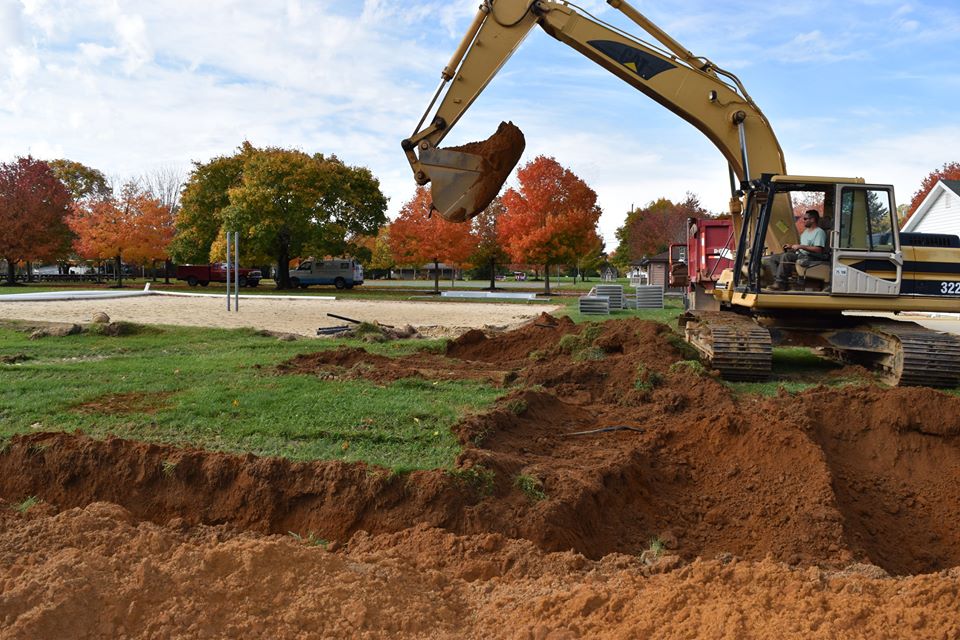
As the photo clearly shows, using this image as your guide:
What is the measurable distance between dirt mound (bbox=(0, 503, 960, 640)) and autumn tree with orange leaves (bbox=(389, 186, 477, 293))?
→ 121 feet

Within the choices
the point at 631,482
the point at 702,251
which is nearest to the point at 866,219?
the point at 631,482

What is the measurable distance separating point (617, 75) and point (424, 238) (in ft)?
101

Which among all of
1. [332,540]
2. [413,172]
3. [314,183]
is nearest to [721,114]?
[413,172]

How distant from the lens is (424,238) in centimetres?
4088

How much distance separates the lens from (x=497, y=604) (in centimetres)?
330

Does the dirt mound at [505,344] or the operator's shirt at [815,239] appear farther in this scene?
the dirt mound at [505,344]

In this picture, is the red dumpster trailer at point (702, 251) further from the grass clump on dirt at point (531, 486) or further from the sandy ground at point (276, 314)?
the grass clump on dirt at point (531, 486)

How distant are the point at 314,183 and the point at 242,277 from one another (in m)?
12.2

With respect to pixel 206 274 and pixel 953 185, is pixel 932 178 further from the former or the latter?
pixel 206 274

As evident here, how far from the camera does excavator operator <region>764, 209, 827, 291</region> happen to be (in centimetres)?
936

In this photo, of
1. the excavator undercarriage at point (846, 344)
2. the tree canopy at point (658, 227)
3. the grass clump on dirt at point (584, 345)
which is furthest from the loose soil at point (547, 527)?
the tree canopy at point (658, 227)

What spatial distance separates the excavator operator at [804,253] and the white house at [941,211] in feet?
57.3

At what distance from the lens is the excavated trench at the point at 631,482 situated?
4.78 metres

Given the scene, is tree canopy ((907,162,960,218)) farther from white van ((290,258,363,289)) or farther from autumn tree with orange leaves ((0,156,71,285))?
autumn tree with orange leaves ((0,156,71,285))
